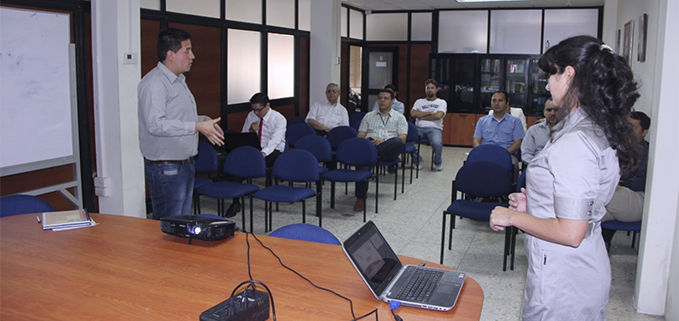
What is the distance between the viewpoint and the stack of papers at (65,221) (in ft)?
9.33

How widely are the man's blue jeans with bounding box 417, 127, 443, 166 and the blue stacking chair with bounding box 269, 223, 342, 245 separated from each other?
6399mm

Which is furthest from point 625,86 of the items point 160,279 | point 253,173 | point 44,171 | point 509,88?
point 509,88

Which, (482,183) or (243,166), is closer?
(482,183)

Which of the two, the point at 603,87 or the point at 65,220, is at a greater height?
the point at 603,87

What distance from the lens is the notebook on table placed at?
1979mm

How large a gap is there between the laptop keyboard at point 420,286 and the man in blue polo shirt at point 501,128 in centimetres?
A: 471

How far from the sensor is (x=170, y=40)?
375cm

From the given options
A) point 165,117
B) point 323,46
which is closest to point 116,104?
point 165,117

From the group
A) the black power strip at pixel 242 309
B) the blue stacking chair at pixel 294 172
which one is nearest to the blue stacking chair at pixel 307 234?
the black power strip at pixel 242 309

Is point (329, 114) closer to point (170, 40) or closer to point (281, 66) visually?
point (281, 66)

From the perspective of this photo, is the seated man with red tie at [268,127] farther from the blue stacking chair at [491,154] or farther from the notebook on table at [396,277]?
the notebook on table at [396,277]

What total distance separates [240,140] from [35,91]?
2.22 metres

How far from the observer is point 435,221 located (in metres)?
6.00

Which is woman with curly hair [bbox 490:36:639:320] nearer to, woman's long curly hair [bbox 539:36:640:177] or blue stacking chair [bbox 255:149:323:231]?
woman's long curly hair [bbox 539:36:640:177]
